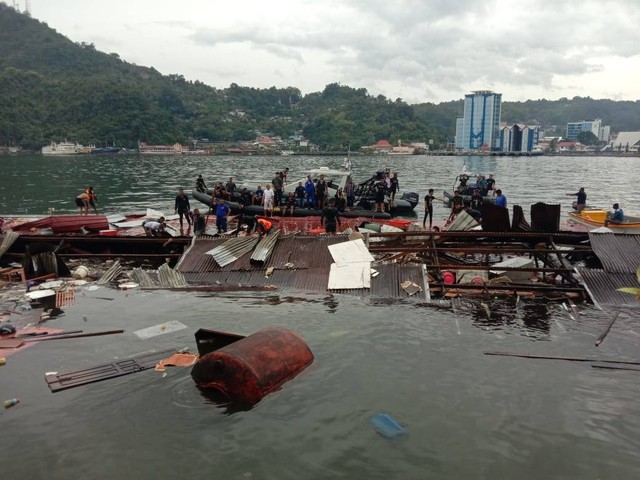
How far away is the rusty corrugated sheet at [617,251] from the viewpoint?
11703 mm

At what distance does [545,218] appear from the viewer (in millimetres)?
13445

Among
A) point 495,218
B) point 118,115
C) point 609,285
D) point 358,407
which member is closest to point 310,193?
point 495,218

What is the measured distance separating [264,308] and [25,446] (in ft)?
18.8

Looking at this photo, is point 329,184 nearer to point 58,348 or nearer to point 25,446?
point 58,348

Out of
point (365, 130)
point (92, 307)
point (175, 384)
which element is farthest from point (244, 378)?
point (365, 130)

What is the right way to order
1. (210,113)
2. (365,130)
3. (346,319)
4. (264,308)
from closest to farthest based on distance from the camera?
(346,319) → (264,308) → (365,130) → (210,113)

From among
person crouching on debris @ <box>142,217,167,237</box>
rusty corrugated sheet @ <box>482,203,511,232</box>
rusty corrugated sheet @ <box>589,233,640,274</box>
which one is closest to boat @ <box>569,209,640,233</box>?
rusty corrugated sheet @ <box>589,233,640,274</box>

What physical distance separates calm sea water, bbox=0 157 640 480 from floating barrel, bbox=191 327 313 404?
0.82ft

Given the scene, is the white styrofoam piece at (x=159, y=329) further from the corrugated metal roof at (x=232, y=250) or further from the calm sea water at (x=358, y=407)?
the corrugated metal roof at (x=232, y=250)

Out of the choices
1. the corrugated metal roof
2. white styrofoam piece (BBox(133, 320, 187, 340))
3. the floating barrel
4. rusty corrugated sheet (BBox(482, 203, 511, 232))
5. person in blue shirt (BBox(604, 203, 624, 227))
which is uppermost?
rusty corrugated sheet (BBox(482, 203, 511, 232))

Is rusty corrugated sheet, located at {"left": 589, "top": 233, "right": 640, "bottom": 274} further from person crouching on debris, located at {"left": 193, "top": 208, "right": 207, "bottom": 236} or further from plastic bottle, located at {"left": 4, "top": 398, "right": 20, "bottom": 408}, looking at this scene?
plastic bottle, located at {"left": 4, "top": 398, "right": 20, "bottom": 408}

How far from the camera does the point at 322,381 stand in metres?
7.59

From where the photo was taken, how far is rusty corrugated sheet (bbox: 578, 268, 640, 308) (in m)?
10.8

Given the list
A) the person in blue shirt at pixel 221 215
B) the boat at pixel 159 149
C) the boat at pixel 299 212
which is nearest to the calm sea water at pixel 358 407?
the person in blue shirt at pixel 221 215
